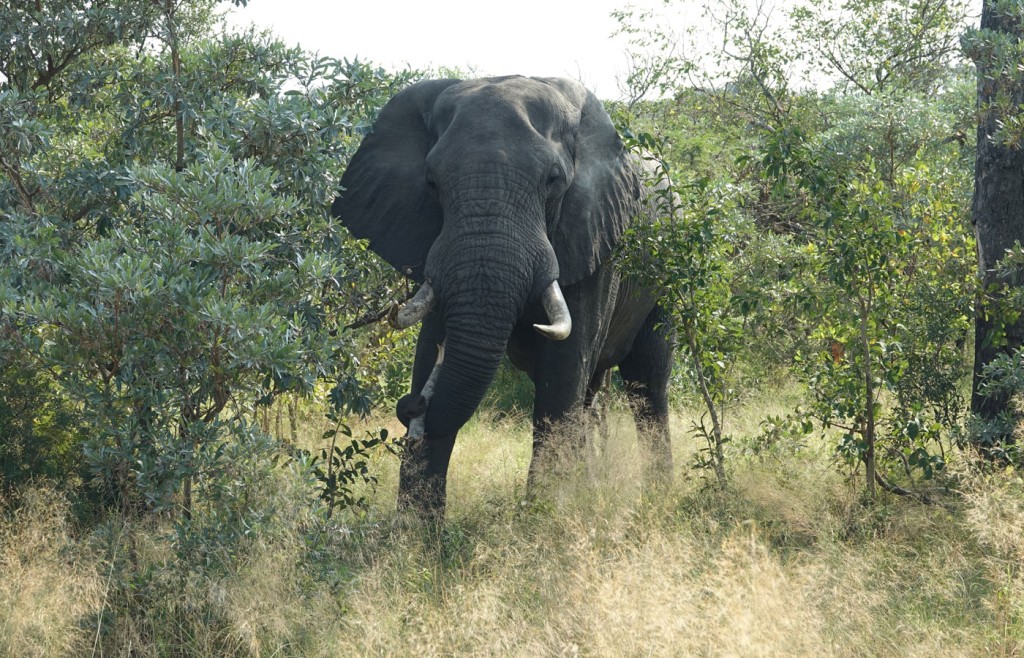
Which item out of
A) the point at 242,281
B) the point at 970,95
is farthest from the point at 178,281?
the point at 970,95

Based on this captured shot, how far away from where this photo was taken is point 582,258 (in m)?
7.05

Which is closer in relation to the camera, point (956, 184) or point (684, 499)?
point (684, 499)

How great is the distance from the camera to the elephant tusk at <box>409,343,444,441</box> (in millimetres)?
6500

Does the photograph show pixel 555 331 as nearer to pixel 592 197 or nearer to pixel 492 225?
pixel 492 225

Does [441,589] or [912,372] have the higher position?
[912,372]

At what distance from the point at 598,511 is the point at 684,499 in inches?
47.7

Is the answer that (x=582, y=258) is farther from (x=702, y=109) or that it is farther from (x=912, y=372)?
(x=702, y=109)

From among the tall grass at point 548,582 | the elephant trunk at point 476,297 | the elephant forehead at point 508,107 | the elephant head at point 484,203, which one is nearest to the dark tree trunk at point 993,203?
the tall grass at point 548,582

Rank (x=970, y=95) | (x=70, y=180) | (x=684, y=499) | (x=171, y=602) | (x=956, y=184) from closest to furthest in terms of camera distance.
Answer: (x=171, y=602)
(x=70, y=180)
(x=684, y=499)
(x=956, y=184)
(x=970, y=95)

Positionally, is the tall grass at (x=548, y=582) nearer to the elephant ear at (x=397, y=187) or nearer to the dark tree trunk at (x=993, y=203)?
the dark tree trunk at (x=993, y=203)

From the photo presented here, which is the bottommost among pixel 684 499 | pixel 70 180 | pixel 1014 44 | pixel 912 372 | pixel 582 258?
pixel 684 499

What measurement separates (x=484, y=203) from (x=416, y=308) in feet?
2.38

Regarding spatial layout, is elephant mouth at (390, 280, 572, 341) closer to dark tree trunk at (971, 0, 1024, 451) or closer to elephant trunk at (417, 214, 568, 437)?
elephant trunk at (417, 214, 568, 437)

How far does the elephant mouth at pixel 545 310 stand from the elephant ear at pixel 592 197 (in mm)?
352
